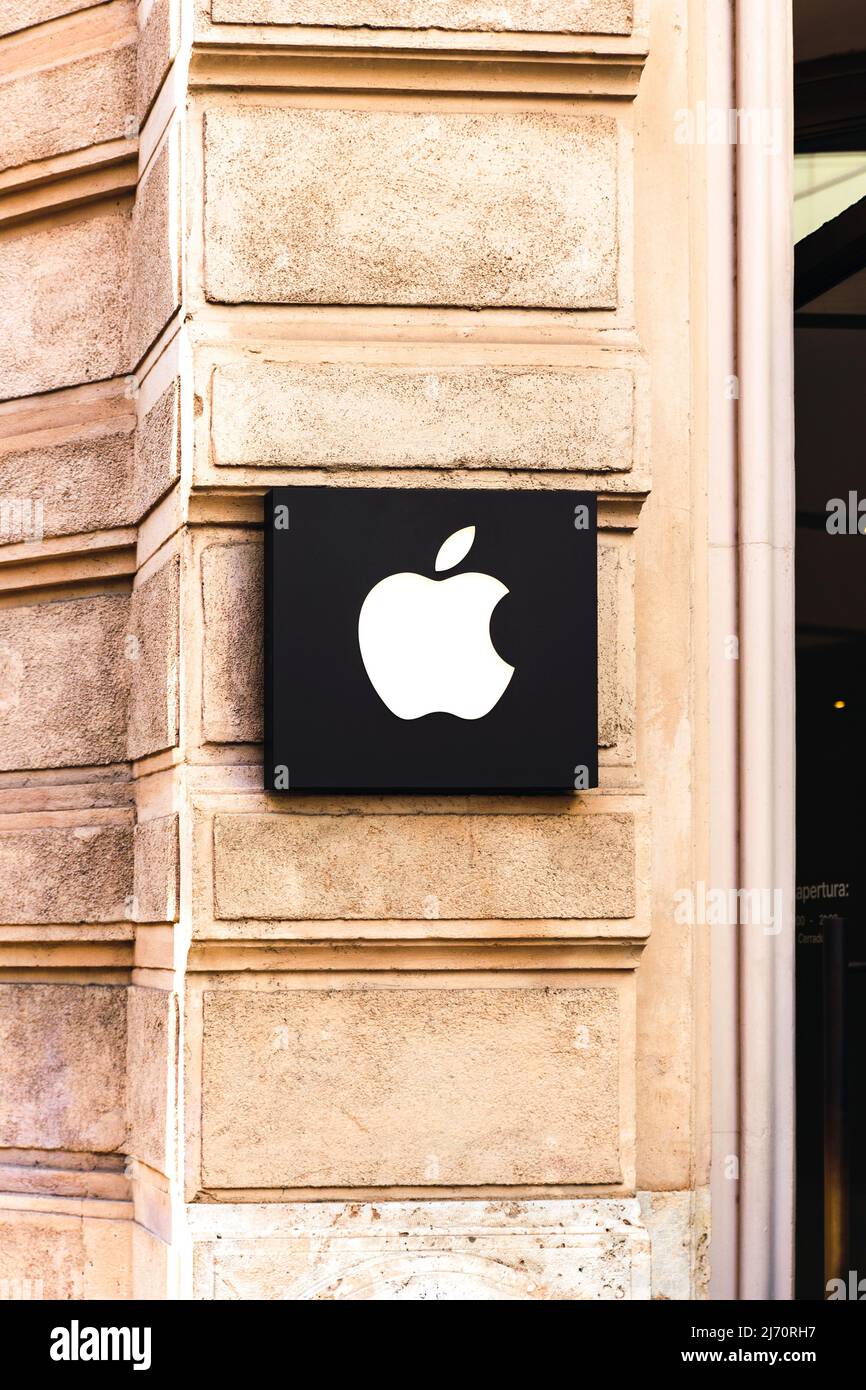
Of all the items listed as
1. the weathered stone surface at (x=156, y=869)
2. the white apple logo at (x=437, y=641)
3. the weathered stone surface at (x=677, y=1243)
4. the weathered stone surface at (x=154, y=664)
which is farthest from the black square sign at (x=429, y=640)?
the weathered stone surface at (x=677, y=1243)

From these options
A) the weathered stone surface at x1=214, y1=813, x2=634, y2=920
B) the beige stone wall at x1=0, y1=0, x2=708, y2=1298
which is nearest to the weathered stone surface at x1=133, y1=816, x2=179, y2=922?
the beige stone wall at x1=0, y1=0, x2=708, y2=1298

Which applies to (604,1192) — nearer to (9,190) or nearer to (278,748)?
(278,748)

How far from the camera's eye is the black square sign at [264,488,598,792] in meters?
4.88

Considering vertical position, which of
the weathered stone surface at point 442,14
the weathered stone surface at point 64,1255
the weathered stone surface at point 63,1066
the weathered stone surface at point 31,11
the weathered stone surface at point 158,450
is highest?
the weathered stone surface at point 31,11

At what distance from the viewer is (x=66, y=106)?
19.5ft

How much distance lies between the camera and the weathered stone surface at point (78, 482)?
5.77m

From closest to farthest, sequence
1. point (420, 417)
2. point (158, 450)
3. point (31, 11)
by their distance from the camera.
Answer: point (420, 417), point (158, 450), point (31, 11)

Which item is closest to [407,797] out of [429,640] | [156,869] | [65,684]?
[429,640]

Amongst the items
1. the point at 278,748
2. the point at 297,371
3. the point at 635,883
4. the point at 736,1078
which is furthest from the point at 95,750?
the point at 736,1078

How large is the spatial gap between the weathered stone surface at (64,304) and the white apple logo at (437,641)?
1.63 meters

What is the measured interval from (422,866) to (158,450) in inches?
63.6

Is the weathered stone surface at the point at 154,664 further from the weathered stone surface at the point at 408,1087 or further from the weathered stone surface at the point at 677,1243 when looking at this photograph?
the weathered stone surface at the point at 677,1243

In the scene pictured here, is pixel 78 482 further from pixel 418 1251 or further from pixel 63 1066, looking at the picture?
pixel 418 1251
